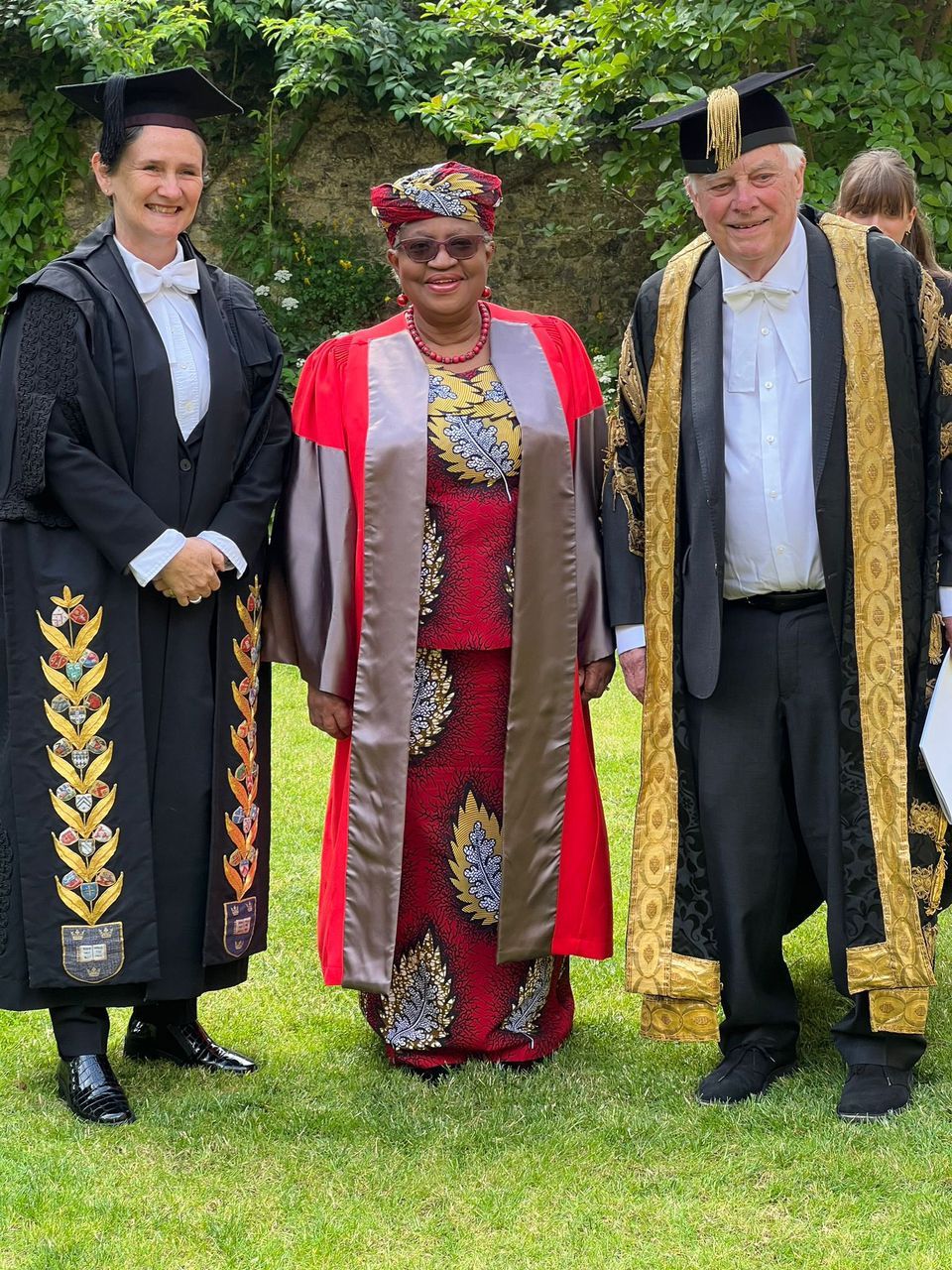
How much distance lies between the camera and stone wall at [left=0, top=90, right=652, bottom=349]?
1017 cm

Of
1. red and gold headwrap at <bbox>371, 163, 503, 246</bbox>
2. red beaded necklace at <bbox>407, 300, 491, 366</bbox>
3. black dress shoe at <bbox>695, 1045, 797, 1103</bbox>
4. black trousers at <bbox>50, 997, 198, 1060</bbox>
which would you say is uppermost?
red and gold headwrap at <bbox>371, 163, 503, 246</bbox>

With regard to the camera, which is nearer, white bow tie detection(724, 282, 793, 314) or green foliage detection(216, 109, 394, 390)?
white bow tie detection(724, 282, 793, 314)

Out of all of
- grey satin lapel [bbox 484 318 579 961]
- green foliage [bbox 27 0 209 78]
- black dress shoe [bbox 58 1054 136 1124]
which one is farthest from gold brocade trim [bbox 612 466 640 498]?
green foliage [bbox 27 0 209 78]

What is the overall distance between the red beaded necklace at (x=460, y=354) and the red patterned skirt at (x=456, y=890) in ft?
2.30

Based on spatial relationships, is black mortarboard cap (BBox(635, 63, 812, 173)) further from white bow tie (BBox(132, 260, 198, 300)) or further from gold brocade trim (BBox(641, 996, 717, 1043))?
gold brocade trim (BBox(641, 996, 717, 1043))

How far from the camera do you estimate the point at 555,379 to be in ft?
12.2

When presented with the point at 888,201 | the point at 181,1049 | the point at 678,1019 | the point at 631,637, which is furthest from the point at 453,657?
the point at 888,201

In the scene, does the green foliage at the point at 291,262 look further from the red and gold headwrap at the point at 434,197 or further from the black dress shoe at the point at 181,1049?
the black dress shoe at the point at 181,1049

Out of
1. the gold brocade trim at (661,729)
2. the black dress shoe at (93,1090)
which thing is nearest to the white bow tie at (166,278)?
the gold brocade trim at (661,729)

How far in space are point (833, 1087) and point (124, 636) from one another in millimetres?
1935

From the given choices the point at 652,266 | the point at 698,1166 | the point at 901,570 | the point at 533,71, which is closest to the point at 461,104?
the point at 533,71

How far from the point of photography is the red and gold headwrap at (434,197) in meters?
3.52

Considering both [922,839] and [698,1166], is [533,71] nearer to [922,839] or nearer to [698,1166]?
[922,839]

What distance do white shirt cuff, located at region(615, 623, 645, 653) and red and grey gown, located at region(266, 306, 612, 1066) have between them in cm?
12
